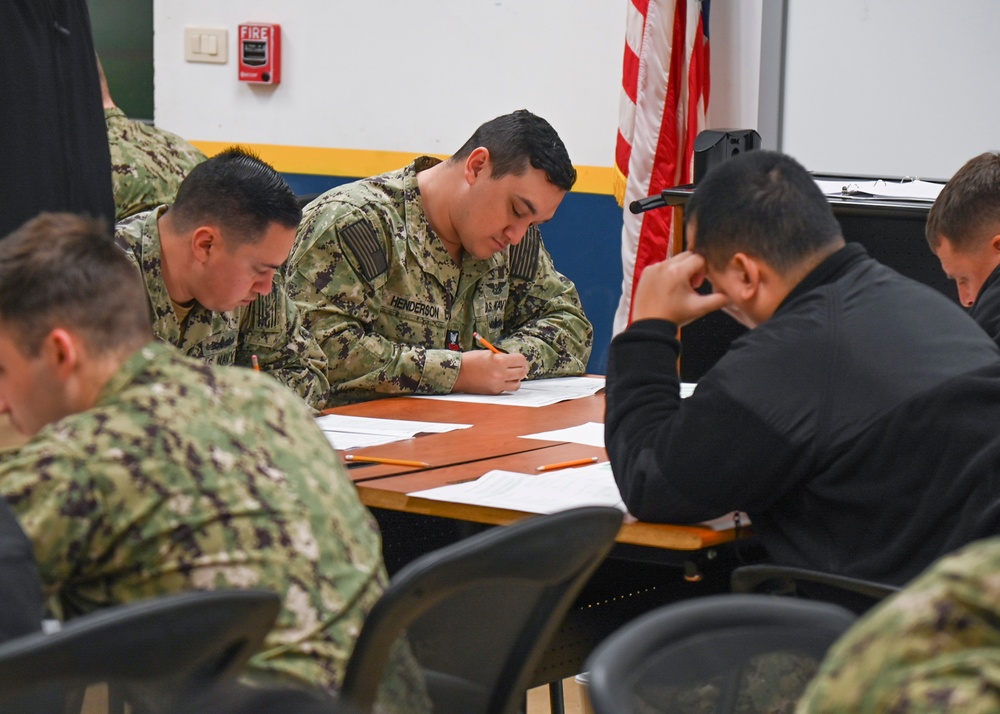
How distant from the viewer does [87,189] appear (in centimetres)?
214

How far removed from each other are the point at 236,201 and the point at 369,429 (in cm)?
51

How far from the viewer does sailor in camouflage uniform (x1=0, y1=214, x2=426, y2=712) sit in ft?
4.14

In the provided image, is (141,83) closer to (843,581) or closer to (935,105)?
(935,105)

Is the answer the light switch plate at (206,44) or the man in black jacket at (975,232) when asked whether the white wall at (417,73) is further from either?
the man in black jacket at (975,232)

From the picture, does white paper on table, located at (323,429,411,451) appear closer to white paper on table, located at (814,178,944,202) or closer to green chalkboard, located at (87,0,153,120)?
white paper on table, located at (814,178,944,202)

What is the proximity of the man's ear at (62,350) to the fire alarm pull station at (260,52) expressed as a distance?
392 cm

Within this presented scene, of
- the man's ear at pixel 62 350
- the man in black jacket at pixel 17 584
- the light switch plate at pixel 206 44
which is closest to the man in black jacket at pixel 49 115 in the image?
the man's ear at pixel 62 350

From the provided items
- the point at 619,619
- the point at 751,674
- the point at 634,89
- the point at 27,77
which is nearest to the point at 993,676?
the point at 751,674

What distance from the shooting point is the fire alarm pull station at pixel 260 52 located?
5090 mm

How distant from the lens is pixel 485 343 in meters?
3.11

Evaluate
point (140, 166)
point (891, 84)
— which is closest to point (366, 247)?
point (140, 166)

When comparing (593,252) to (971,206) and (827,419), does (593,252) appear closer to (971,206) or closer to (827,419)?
(971,206)

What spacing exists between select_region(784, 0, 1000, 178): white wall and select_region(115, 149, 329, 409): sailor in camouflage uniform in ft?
7.92

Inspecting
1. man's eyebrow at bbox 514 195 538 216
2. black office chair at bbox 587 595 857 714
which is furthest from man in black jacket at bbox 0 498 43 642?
man's eyebrow at bbox 514 195 538 216
